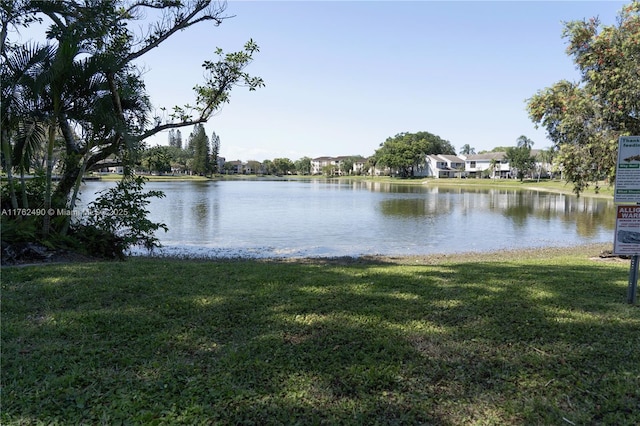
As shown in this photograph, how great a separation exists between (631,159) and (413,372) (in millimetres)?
3562

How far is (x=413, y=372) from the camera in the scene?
122 inches

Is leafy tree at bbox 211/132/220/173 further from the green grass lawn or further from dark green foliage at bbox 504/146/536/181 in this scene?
the green grass lawn

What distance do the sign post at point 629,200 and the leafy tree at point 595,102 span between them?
6857 mm

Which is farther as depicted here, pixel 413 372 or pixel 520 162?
pixel 520 162

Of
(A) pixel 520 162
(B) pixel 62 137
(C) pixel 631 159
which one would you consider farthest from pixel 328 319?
(A) pixel 520 162

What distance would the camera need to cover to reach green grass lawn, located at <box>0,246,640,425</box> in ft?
8.73

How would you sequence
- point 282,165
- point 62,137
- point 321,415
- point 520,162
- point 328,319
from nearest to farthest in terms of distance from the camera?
point 321,415 < point 328,319 < point 62,137 < point 520,162 < point 282,165

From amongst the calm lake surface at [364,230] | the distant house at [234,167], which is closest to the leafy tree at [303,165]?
the distant house at [234,167]

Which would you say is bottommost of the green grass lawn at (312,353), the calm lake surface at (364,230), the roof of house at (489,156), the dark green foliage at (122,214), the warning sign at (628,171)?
the calm lake surface at (364,230)

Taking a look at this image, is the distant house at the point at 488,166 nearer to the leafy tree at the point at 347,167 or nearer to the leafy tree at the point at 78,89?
the leafy tree at the point at 347,167

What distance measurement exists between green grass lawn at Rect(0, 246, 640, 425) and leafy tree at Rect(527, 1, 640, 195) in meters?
7.18

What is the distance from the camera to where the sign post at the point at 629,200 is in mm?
4547

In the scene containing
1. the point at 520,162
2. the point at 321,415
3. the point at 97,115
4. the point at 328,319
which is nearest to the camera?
the point at 321,415

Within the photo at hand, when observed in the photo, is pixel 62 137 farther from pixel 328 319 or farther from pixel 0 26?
pixel 328 319
